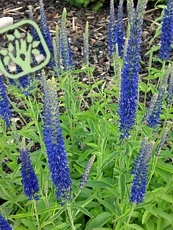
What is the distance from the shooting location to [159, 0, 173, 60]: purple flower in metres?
3.94

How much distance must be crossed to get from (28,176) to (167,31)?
6.12 ft

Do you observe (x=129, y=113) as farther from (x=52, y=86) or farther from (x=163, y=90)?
(x=52, y=86)

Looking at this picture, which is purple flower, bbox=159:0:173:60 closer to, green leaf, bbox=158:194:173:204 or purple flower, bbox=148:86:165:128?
purple flower, bbox=148:86:165:128

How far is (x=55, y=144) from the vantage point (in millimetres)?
2760

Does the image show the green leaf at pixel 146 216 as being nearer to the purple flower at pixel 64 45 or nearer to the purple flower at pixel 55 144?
the purple flower at pixel 55 144

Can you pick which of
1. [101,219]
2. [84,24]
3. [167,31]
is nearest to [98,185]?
[101,219]

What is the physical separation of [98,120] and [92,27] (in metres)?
4.05

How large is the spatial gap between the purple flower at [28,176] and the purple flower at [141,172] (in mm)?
707

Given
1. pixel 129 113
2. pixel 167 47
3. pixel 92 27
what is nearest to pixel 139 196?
pixel 129 113

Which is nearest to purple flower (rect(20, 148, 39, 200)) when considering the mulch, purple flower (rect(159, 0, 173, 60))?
purple flower (rect(159, 0, 173, 60))

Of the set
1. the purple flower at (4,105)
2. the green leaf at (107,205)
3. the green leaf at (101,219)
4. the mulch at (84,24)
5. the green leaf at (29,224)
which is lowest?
the green leaf at (29,224)

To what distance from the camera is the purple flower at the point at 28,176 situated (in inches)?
119

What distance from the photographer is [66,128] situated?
4648 mm

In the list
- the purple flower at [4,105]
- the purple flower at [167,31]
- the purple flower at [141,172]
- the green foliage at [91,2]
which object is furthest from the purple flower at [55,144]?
the green foliage at [91,2]
